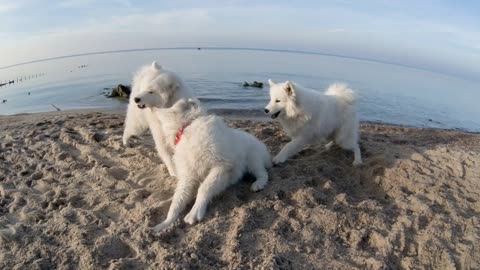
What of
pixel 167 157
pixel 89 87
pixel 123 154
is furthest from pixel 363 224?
pixel 89 87

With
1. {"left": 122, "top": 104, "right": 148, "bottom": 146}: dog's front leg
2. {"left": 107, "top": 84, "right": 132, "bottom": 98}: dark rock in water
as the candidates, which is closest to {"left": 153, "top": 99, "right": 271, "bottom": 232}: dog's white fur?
{"left": 122, "top": 104, "right": 148, "bottom": 146}: dog's front leg

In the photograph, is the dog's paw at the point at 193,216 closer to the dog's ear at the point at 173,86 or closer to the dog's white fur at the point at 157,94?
the dog's white fur at the point at 157,94

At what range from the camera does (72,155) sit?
16.5ft

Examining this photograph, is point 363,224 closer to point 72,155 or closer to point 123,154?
point 123,154

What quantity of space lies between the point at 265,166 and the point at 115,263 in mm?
2150

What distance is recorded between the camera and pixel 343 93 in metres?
5.45

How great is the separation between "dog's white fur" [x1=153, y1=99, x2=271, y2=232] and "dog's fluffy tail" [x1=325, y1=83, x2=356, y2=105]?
2170mm

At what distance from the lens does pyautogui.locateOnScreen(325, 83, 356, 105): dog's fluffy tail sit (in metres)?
5.34

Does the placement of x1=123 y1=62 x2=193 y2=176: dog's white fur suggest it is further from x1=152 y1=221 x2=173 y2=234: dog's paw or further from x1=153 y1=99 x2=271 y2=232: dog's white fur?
x1=152 y1=221 x2=173 y2=234: dog's paw

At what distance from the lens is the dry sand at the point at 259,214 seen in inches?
111

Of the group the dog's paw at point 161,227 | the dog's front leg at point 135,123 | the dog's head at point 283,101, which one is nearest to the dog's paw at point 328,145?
the dog's head at point 283,101

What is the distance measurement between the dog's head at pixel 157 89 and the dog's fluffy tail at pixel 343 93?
2.40 meters

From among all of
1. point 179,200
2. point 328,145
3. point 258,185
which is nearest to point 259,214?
point 258,185

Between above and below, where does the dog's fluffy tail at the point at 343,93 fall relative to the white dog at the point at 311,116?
above
